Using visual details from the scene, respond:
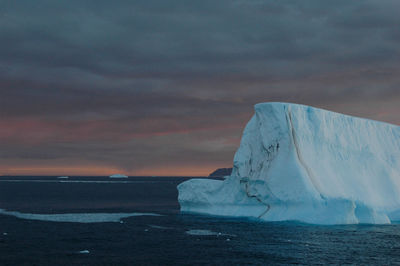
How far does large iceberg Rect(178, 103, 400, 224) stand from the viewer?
138ft

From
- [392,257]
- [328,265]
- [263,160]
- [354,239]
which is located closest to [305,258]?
[328,265]

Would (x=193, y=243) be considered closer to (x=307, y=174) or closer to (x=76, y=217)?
(x=307, y=174)

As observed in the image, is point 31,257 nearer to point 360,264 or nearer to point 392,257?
point 360,264

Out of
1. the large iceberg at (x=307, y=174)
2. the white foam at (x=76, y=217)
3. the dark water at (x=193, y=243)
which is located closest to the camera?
the dark water at (x=193, y=243)

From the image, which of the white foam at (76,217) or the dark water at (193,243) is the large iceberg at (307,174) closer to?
the dark water at (193,243)

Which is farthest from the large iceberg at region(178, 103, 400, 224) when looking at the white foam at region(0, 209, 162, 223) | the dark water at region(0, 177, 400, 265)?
the white foam at region(0, 209, 162, 223)

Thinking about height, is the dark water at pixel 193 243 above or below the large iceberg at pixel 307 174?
below

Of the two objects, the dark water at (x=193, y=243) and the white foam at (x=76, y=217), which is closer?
the dark water at (x=193, y=243)

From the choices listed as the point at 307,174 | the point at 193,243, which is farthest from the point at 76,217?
the point at 307,174

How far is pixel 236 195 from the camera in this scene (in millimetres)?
48000

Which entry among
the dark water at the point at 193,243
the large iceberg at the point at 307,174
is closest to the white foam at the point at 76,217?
the dark water at the point at 193,243

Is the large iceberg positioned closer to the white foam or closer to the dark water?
the dark water

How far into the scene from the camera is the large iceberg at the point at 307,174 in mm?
42094

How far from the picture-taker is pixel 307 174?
43.8 m
